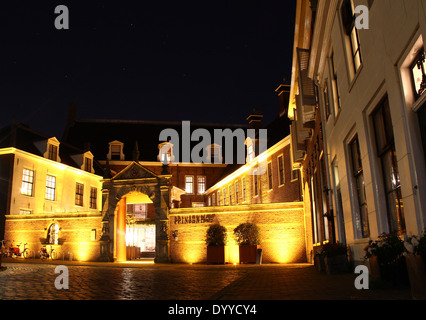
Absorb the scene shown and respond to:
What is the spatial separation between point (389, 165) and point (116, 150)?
125 ft

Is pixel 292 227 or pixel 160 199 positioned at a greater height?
pixel 160 199

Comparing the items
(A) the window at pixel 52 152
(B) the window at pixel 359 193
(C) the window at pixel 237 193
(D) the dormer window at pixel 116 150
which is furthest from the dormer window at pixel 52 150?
(B) the window at pixel 359 193

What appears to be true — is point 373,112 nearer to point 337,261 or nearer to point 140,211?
point 337,261

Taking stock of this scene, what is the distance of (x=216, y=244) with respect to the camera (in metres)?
20.9

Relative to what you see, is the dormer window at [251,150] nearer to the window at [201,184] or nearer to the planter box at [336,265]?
the window at [201,184]

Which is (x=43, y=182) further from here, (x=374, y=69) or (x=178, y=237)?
(x=374, y=69)

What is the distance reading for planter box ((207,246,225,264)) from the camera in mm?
20688

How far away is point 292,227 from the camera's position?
20.6 metres

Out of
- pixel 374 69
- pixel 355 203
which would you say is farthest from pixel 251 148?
pixel 374 69

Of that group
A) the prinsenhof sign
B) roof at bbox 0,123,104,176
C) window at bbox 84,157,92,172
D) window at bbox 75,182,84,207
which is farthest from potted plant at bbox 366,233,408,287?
window at bbox 84,157,92,172

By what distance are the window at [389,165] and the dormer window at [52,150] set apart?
27754mm

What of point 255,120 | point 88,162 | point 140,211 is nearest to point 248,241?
point 255,120

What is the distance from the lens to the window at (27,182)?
27.7m
